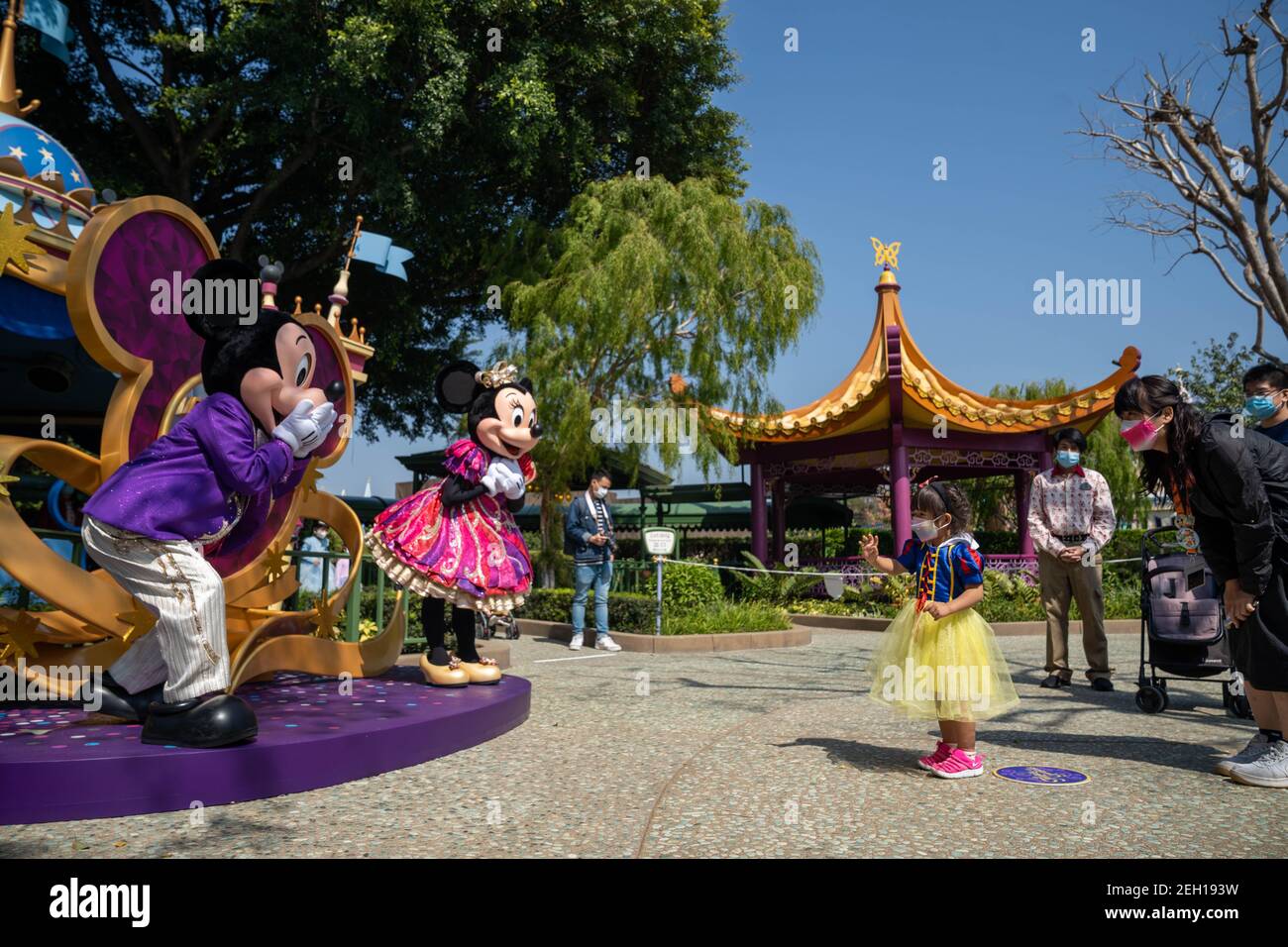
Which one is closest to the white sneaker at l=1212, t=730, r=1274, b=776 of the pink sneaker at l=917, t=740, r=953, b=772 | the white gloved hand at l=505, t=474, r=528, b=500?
the pink sneaker at l=917, t=740, r=953, b=772

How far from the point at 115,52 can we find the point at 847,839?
1778 centimetres

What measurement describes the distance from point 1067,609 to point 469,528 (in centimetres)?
471

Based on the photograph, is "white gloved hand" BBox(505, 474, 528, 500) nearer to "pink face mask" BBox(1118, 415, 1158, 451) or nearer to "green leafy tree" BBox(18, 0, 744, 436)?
"pink face mask" BBox(1118, 415, 1158, 451)

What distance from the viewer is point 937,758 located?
4145 mm

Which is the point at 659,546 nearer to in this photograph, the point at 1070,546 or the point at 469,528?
the point at 1070,546

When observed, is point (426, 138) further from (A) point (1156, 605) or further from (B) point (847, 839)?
(B) point (847, 839)

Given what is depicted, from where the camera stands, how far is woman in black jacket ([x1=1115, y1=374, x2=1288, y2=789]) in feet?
12.4

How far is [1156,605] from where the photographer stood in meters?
5.66

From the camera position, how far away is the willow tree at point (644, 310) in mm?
13352

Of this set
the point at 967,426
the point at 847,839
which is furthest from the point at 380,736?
the point at 967,426

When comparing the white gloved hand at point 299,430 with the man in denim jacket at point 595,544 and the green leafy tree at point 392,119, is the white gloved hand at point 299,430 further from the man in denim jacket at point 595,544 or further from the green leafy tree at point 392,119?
the green leafy tree at point 392,119

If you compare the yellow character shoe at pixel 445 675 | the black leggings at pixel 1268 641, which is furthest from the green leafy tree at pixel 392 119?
the black leggings at pixel 1268 641

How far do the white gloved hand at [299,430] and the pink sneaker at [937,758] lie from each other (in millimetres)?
3228

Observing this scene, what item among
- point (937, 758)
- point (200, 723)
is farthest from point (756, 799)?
point (200, 723)
